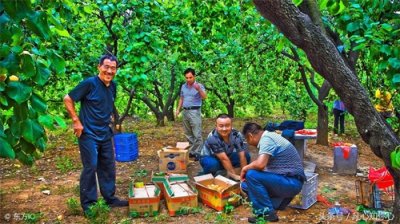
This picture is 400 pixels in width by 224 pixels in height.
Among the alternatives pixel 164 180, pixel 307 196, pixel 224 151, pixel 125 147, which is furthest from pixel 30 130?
pixel 125 147

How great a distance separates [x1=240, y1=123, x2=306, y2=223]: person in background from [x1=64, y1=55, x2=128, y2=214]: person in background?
1778mm

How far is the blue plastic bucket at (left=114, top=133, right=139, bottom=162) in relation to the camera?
7384 mm

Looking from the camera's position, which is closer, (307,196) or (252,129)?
(252,129)

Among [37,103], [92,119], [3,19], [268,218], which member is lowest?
[268,218]

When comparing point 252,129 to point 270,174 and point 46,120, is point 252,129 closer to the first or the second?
point 270,174

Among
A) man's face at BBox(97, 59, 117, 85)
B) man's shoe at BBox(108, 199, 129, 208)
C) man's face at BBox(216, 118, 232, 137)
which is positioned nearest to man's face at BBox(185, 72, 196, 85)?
man's face at BBox(216, 118, 232, 137)

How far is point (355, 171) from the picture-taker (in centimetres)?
693

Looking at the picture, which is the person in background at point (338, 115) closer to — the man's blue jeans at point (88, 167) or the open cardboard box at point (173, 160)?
the open cardboard box at point (173, 160)

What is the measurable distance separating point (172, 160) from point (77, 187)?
60.4 inches

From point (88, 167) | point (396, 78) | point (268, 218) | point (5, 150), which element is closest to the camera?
point (5, 150)

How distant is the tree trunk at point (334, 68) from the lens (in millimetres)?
3105

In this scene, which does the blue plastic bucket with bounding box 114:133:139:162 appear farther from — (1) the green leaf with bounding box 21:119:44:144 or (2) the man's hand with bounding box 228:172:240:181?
(1) the green leaf with bounding box 21:119:44:144

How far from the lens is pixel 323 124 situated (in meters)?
8.98

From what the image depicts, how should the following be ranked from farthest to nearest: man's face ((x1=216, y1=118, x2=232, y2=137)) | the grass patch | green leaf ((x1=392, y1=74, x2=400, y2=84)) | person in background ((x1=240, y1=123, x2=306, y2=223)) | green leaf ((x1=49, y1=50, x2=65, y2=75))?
the grass patch
man's face ((x1=216, y1=118, x2=232, y2=137))
person in background ((x1=240, y1=123, x2=306, y2=223))
green leaf ((x1=392, y1=74, x2=400, y2=84))
green leaf ((x1=49, y1=50, x2=65, y2=75))
